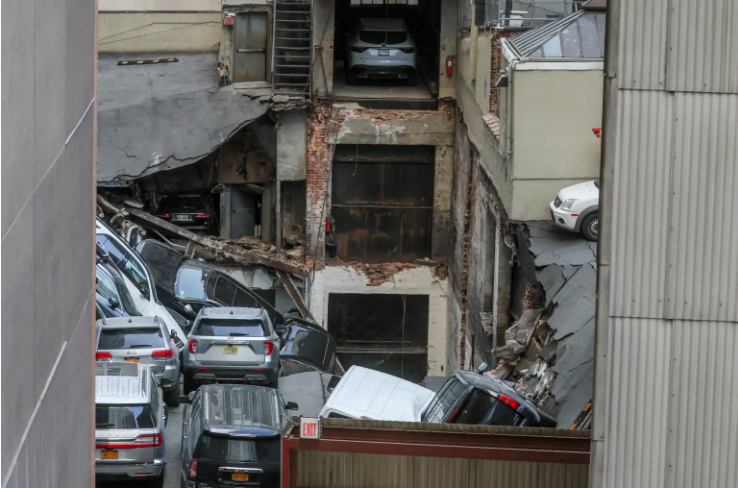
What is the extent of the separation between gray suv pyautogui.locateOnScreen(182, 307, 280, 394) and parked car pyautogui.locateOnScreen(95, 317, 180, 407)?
47 centimetres

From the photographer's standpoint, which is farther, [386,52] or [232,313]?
[386,52]

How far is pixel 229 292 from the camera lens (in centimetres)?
2442

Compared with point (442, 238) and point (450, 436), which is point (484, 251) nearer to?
point (442, 238)

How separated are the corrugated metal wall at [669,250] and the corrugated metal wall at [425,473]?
3.71 metres

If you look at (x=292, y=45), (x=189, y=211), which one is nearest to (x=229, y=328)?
(x=189, y=211)

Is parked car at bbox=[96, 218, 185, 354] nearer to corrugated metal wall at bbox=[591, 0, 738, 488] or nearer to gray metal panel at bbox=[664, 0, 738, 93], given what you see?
corrugated metal wall at bbox=[591, 0, 738, 488]

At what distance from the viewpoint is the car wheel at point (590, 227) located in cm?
1850

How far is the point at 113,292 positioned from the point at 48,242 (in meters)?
12.7

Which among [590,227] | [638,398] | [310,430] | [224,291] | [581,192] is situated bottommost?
[224,291]

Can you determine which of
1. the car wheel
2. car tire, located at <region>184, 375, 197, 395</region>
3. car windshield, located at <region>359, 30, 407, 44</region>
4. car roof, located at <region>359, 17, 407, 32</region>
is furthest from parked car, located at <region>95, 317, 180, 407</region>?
car roof, located at <region>359, 17, 407, 32</region>

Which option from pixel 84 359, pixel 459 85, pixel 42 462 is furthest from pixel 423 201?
pixel 42 462

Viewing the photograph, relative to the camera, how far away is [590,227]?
18.7 metres

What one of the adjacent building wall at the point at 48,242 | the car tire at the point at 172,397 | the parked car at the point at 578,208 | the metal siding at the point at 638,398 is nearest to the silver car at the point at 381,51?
the parked car at the point at 578,208

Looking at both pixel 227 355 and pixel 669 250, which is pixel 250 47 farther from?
Answer: pixel 669 250
